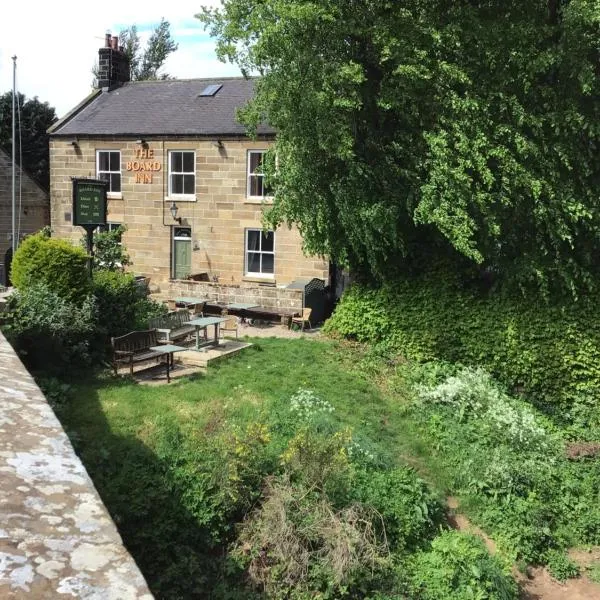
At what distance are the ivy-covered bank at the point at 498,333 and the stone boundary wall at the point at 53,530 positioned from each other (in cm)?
1120

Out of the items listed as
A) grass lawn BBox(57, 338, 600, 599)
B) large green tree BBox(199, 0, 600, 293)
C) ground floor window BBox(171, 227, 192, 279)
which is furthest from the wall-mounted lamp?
grass lawn BBox(57, 338, 600, 599)

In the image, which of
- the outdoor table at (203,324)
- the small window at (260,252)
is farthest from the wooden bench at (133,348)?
the small window at (260,252)

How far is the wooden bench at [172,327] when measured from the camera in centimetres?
1291

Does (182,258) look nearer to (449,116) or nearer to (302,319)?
(302,319)

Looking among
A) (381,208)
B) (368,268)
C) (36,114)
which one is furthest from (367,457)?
(36,114)

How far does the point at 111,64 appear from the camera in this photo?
2625cm

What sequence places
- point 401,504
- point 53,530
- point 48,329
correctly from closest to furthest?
point 53,530
point 401,504
point 48,329

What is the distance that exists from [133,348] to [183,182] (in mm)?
11678

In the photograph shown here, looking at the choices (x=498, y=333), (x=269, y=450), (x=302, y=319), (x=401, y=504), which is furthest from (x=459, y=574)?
(x=302, y=319)

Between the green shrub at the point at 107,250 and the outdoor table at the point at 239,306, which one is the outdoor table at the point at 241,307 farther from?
the green shrub at the point at 107,250

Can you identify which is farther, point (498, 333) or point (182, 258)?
point (182, 258)

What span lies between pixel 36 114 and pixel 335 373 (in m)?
32.3

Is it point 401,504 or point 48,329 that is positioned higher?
point 48,329

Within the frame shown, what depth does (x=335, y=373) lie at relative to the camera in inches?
510
